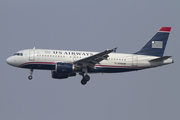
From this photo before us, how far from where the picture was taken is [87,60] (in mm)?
42125

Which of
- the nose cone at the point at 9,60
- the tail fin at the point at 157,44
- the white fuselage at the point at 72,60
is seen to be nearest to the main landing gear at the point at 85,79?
the white fuselage at the point at 72,60

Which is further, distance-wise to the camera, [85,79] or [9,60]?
[85,79]

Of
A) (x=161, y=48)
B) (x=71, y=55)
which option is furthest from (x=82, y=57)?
(x=161, y=48)

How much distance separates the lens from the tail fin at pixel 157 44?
153ft

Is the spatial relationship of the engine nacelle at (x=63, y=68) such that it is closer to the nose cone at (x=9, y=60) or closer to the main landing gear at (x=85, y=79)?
the main landing gear at (x=85, y=79)

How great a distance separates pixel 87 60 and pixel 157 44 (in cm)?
1145

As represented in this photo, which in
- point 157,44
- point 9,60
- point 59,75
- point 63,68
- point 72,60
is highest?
point 157,44

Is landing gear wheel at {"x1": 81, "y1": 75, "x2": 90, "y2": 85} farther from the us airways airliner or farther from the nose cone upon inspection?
the nose cone

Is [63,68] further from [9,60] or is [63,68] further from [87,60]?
[9,60]

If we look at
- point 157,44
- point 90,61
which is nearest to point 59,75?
point 90,61

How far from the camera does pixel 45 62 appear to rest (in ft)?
140

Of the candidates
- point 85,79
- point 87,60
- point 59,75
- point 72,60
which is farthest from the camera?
point 59,75

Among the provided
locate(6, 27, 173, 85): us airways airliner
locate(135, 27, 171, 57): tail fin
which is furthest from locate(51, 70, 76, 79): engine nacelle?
locate(135, 27, 171, 57): tail fin

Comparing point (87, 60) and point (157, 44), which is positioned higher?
point (157, 44)
